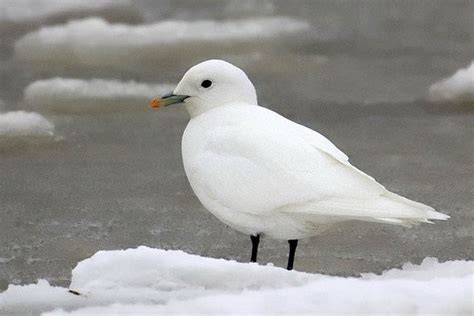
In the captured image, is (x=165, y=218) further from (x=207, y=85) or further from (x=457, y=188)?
(x=457, y=188)

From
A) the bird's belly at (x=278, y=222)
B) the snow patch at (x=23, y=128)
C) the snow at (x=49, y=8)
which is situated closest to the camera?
the bird's belly at (x=278, y=222)

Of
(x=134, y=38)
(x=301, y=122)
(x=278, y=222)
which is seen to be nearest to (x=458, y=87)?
(x=301, y=122)

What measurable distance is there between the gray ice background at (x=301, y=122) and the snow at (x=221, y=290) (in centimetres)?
57

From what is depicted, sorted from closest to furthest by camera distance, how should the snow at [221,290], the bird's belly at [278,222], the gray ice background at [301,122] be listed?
1. the snow at [221,290]
2. the bird's belly at [278,222]
3. the gray ice background at [301,122]

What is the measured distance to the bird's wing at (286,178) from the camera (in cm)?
193

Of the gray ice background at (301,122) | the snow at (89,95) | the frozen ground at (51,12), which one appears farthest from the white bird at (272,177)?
the frozen ground at (51,12)

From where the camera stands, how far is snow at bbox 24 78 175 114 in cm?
276

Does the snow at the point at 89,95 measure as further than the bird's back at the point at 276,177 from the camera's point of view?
Yes

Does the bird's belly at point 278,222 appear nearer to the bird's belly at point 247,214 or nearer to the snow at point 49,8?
the bird's belly at point 247,214

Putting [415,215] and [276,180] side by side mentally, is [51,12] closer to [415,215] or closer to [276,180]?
[276,180]

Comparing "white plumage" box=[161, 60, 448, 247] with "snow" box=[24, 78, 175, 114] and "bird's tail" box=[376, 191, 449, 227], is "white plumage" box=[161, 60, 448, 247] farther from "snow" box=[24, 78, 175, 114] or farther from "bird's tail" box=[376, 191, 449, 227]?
"snow" box=[24, 78, 175, 114]

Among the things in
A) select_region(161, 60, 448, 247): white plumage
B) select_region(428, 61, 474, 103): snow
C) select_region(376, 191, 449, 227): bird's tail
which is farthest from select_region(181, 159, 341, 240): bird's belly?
select_region(428, 61, 474, 103): snow

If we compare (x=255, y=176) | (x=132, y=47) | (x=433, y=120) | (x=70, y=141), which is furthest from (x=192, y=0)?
(x=255, y=176)

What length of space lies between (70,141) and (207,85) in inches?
26.4
